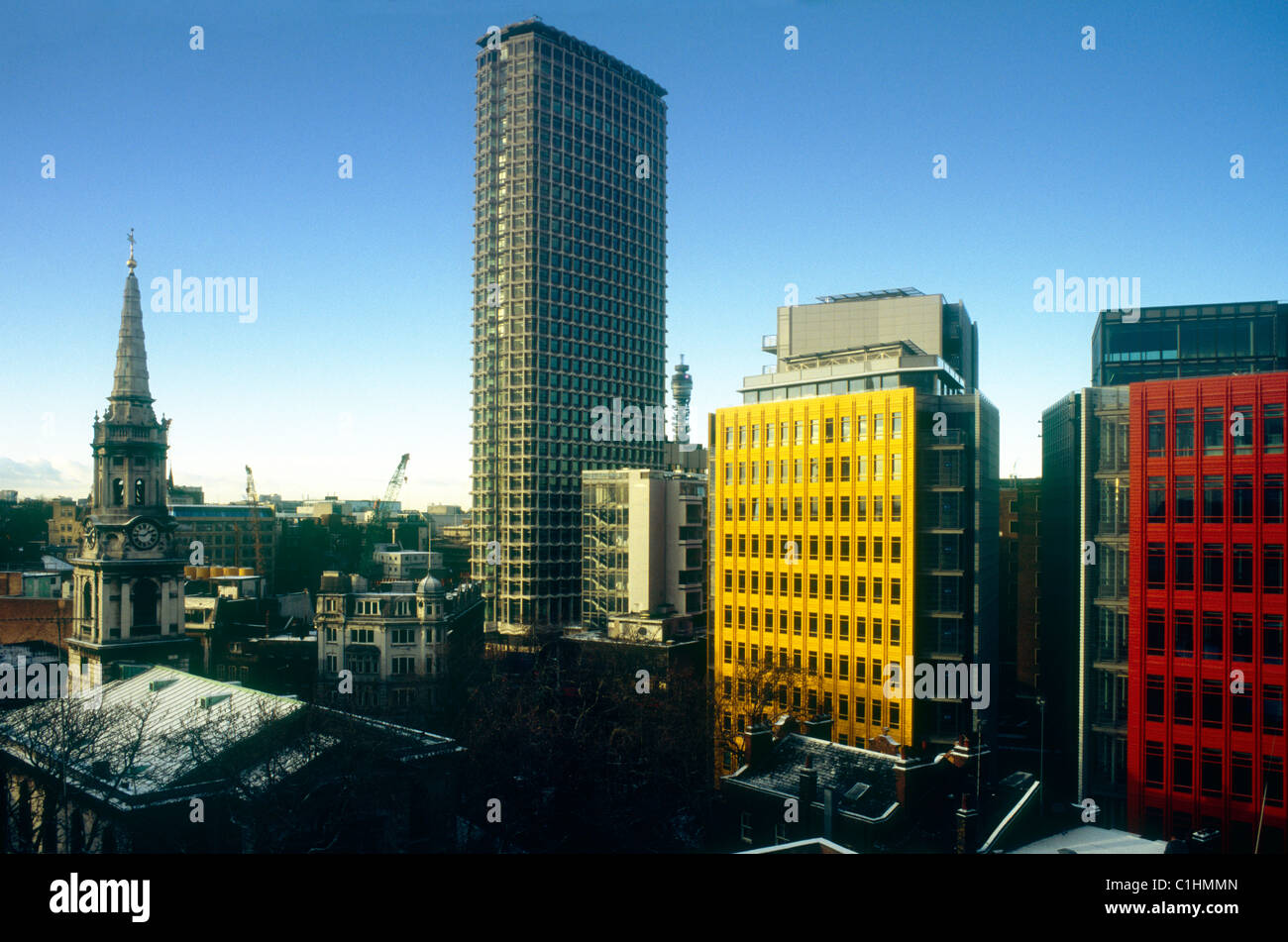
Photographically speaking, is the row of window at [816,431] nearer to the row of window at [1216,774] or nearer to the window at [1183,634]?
the window at [1183,634]

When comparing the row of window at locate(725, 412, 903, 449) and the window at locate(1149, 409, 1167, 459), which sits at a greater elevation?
the row of window at locate(725, 412, 903, 449)

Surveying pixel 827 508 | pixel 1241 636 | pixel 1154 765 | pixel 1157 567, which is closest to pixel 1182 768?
pixel 1154 765

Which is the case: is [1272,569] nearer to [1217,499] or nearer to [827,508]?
[1217,499]

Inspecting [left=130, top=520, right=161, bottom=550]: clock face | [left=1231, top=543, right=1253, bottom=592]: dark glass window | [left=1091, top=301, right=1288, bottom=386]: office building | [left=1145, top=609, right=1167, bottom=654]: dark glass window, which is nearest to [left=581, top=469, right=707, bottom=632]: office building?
[left=1091, top=301, right=1288, bottom=386]: office building

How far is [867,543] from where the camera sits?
121 feet

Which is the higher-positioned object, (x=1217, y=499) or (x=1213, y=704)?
(x=1217, y=499)

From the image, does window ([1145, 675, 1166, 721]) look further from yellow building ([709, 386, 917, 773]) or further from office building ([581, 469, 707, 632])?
office building ([581, 469, 707, 632])

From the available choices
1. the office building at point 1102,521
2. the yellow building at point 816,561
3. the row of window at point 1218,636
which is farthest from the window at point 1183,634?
the yellow building at point 816,561

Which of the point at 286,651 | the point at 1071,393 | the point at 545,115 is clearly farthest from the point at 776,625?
the point at 545,115

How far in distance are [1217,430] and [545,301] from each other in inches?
2127

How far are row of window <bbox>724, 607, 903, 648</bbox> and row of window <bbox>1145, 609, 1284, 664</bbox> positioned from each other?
10645mm

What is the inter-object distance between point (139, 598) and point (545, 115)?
53396mm

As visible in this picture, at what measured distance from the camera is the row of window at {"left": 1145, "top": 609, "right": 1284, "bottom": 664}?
24750 millimetres

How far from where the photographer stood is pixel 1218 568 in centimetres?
2577
